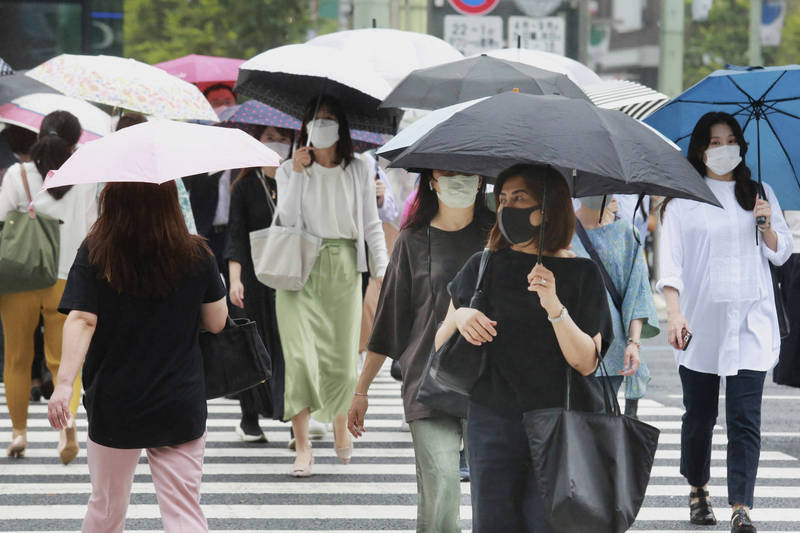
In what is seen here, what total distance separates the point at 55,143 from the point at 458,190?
3.22 m

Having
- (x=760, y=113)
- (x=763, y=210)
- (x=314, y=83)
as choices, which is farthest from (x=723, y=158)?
(x=314, y=83)

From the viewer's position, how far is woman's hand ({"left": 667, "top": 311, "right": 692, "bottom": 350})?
20.3 ft

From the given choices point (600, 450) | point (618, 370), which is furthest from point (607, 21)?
point (600, 450)

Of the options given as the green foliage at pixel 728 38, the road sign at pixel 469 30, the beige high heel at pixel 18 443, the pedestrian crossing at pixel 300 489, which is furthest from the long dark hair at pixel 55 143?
the green foliage at pixel 728 38

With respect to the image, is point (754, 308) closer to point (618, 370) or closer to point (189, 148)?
point (618, 370)

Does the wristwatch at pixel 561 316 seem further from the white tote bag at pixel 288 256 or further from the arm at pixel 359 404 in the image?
the white tote bag at pixel 288 256

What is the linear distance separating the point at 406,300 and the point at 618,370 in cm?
96

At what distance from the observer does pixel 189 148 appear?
14.9ft

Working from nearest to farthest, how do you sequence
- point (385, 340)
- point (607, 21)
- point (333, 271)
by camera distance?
point (385, 340) → point (333, 271) → point (607, 21)

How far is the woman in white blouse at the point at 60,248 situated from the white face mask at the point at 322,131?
4.35ft

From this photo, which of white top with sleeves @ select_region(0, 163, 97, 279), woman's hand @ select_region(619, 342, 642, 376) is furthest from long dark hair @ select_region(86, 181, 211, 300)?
white top with sleeves @ select_region(0, 163, 97, 279)

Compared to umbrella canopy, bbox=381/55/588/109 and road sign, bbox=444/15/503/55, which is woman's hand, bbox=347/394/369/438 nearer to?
umbrella canopy, bbox=381/55/588/109

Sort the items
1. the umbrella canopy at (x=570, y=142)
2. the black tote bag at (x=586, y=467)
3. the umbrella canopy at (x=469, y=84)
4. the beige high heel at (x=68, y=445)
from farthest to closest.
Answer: the beige high heel at (x=68, y=445)
the umbrella canopy at (x=469, y=84)
the umbrella canopy at (x=570, y=142)
the black tote bag at (x=586, y=467)

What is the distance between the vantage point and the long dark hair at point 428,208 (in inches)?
213
